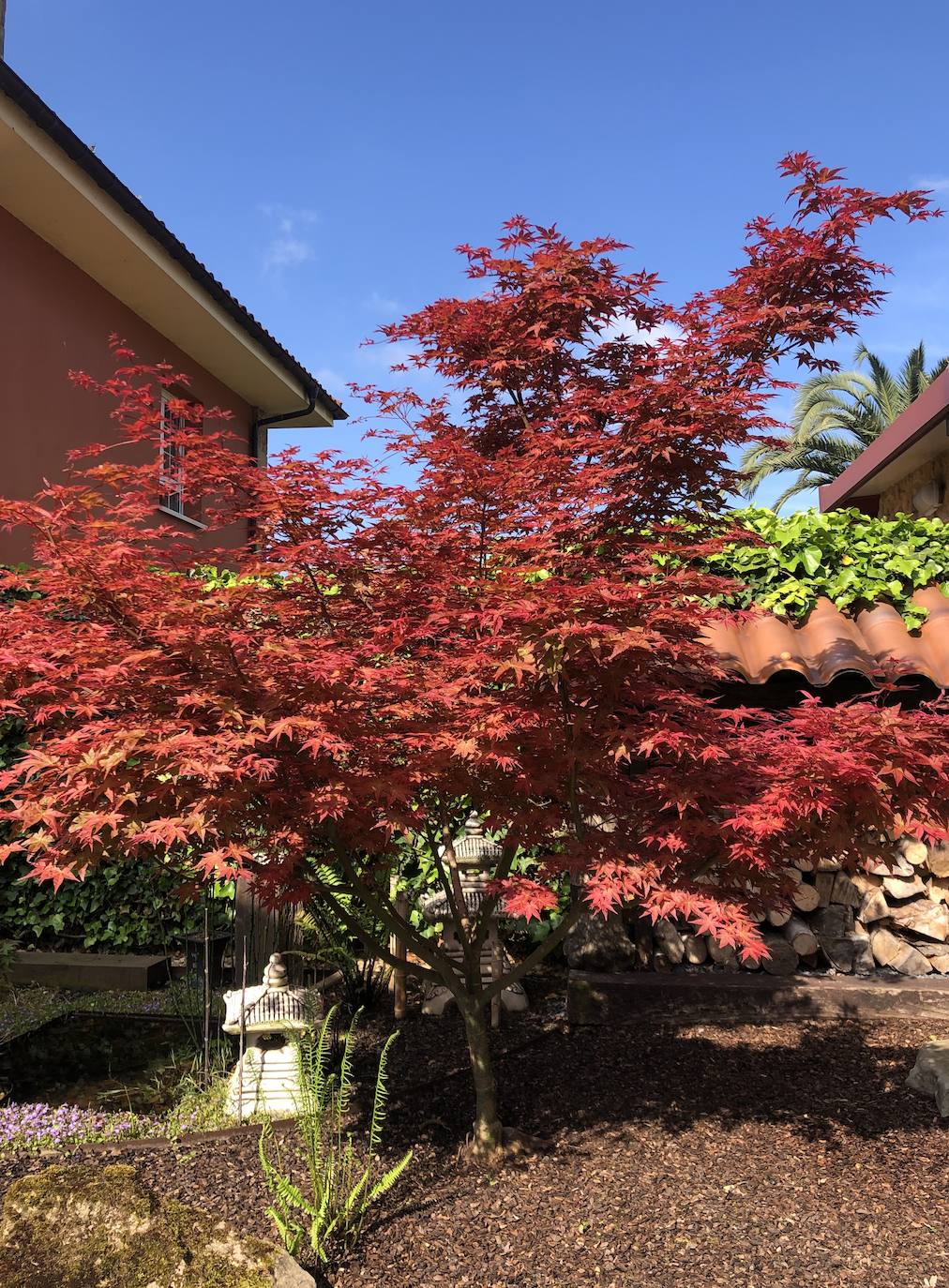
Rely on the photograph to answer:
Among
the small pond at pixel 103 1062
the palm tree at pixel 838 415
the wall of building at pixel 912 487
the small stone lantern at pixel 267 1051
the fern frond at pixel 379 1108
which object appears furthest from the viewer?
the palm tree at pixel 838 415

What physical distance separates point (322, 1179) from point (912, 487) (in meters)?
7.35

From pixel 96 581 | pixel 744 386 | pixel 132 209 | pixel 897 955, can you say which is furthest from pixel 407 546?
pixel 132 209

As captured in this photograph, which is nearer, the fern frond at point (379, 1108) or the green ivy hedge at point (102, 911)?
the fern frond at point (379, 1108)

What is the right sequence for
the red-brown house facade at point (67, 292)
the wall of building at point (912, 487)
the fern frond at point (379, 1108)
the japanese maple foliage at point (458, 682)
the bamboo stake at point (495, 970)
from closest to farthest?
the japanese maple foliage at point (458, 682) → the fern frond at point (379, 1108) → the bamboo stake at point (495, 970) → the red-brown house facade at point (67, 292) → the wall of building at point (912, 487)

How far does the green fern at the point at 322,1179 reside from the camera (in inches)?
118

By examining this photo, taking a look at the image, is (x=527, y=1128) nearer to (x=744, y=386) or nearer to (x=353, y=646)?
(x=353, y=646)

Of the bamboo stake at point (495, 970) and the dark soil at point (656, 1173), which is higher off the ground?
the bamboo stake at point (495, 970)

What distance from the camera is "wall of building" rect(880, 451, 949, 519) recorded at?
7418 mm

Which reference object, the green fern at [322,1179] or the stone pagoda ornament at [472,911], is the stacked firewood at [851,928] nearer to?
the stone pagoda ornament at [472,911]

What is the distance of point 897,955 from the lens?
556cm

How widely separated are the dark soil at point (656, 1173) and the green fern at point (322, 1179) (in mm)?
93

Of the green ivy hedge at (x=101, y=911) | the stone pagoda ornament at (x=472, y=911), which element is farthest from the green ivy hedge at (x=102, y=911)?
the stone pagoda ornament at (x=472, y=911)

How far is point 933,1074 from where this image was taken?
13.9ft

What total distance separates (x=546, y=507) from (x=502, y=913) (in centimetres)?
356
